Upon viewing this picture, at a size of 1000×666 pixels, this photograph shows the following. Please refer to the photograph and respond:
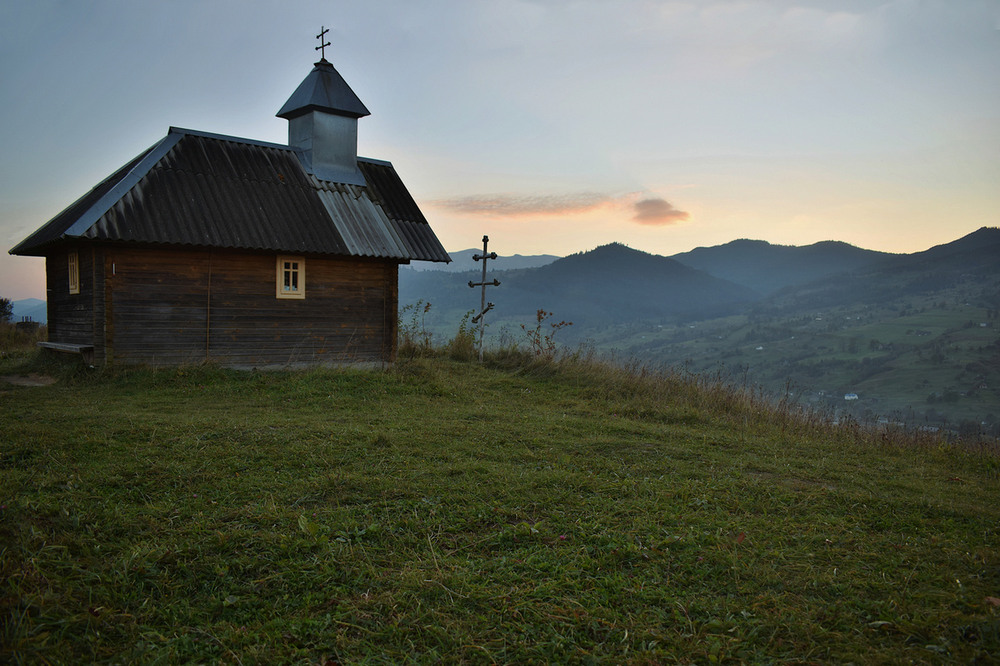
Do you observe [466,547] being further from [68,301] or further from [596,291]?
[596,291]

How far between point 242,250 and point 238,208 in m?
1.01

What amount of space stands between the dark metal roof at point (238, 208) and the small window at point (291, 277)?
59cm

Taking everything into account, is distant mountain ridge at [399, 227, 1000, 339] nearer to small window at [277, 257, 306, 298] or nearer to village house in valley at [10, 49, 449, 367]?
village house in valley at [10, 49, 449, 367]

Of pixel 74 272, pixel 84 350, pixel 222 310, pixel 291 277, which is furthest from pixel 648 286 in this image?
pixel 84 350

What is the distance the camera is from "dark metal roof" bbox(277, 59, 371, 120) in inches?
637

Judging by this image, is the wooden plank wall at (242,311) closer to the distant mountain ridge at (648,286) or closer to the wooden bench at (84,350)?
the wooden bench at (84,350)

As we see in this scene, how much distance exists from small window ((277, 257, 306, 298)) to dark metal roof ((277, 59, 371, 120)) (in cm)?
457

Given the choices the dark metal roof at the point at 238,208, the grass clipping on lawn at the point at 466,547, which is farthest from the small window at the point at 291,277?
the grass clipping on lawn at the point at 466,547

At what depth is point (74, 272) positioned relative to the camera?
1369 centimetres

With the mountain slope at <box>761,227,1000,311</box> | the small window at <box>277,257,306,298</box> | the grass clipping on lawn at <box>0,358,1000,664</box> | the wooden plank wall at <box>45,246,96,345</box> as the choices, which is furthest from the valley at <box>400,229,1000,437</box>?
the wooden plank wall at <box>45,246,96,345</box>

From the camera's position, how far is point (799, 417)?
1160cm

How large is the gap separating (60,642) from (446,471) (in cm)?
342

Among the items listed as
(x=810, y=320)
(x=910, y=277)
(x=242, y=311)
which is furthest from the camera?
(x=910, y=277)

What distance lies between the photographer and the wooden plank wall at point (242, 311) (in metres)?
12.5
